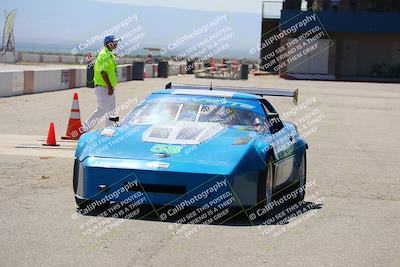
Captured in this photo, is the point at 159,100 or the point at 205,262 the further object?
the point at 159,100

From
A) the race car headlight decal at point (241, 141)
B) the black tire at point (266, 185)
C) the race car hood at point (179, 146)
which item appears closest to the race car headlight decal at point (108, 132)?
the race car hood at point (179, 146)

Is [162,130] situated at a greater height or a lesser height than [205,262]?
greater

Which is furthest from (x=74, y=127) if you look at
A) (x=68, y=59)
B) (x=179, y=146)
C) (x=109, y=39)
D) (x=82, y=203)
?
(x=68, y=59)

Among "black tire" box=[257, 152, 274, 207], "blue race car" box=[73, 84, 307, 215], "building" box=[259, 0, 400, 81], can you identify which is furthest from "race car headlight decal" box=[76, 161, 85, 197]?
"building" box=[259, 0, 400, 81]

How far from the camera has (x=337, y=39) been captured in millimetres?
61094

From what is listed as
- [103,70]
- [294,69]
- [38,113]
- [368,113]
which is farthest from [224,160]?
[294,69]

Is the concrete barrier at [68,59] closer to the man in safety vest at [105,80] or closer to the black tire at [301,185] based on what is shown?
the man in safety vest at [105,80]

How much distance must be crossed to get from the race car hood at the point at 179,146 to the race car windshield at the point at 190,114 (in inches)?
8.2

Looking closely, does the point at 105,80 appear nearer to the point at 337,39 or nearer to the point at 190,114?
the point at 190,114

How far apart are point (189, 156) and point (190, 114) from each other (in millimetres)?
1105

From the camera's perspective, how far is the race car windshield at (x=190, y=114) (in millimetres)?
8156

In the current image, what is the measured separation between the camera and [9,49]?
59.5m

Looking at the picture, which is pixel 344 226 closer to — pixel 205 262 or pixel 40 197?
pixel 205 262

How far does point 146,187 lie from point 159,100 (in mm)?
1783
